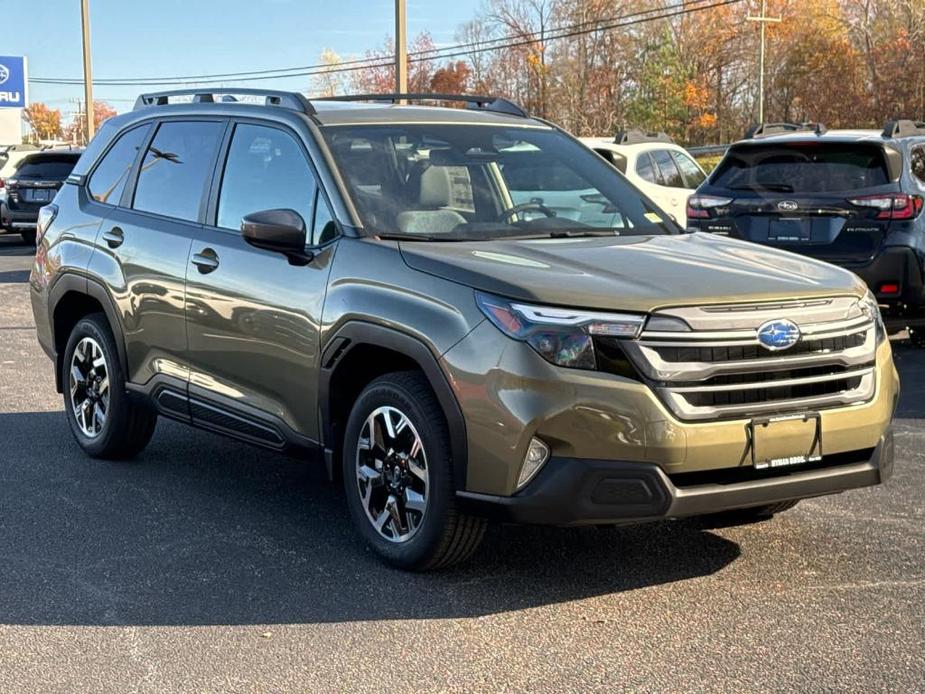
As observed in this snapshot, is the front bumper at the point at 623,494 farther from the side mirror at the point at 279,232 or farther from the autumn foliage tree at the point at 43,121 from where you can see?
the autumn foliage tree at the point at 43,121

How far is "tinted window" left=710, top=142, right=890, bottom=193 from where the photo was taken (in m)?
10.1

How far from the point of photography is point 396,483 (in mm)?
5055

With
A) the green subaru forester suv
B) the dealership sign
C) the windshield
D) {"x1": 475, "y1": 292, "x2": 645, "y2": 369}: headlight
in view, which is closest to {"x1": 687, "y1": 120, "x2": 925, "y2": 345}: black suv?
the green subaru forester suv

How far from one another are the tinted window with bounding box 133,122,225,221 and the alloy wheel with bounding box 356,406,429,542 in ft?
5.67

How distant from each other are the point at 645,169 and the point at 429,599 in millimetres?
11294

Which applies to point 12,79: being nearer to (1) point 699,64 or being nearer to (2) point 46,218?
(1) point 699,64

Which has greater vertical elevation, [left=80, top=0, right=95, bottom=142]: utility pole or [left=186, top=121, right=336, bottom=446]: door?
[left=80, top=0, right=95, bottom=142]: utility pole

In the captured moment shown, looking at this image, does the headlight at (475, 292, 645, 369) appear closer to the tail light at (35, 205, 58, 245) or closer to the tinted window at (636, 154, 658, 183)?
the tail light at (35, 205, 58, 245)

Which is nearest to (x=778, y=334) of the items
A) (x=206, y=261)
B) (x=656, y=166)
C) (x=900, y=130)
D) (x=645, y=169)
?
(x=206, y=261)

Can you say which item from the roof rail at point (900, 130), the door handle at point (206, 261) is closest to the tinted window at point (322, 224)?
the door handle at point (206, 261)

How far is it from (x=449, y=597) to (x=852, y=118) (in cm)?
7060

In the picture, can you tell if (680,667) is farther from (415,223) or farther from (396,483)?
(415,223)

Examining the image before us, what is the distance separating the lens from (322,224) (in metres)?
5.48

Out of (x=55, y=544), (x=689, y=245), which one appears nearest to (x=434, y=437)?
(x=689, y=245)
